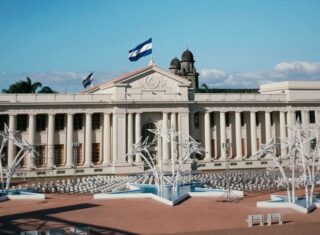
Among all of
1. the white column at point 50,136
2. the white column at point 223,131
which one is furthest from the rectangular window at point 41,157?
the white column at point 223,131

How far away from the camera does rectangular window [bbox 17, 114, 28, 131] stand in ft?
150

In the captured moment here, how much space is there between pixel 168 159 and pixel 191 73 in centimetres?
4119

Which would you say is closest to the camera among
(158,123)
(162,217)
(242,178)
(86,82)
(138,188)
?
(162,217)

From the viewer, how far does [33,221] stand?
2023cm

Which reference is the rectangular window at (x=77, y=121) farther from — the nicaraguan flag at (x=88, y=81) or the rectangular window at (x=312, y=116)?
the rectangular window at (x=312, y=116)

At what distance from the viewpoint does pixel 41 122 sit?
46.8 meters

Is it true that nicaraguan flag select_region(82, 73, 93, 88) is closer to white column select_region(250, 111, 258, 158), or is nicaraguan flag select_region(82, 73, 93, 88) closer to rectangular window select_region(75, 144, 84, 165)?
rectangular window select_region(75, 144, 84, 165)

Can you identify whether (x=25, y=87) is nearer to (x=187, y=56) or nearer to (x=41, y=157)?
(x=41, y=157)

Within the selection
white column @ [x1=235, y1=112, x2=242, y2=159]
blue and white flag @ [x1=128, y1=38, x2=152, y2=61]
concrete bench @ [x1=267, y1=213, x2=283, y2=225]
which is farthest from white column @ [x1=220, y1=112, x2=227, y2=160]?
concrete bench @ [x1=267, y1=213, x2=283, y2=225]

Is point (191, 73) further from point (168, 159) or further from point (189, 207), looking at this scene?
point (189, 207)

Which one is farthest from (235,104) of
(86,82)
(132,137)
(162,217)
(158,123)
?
(162,217)

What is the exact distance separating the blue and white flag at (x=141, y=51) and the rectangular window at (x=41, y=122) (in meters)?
12.6

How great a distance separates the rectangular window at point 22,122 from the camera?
4584cm

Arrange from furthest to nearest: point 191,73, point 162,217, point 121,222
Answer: point 191,73 < point 162,217 < point 121,222
